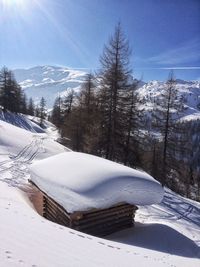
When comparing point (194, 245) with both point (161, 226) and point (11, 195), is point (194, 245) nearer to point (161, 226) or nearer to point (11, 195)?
point (161, 226)

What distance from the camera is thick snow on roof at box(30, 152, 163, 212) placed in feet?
35.8

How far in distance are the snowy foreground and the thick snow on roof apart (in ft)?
4.07

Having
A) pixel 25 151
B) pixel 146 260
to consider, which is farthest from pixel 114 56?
pixel 146 260

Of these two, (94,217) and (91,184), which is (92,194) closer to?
(91,184)

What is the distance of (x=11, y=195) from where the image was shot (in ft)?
42.3

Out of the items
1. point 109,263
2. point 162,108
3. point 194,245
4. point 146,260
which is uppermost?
point 162,108

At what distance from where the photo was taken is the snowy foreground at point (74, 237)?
593 cm

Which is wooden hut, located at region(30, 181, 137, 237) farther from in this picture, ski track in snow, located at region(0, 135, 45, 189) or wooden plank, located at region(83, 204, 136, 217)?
ski track in snow, located at region(0, 135, 45, 189)

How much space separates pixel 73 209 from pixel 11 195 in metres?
3.51

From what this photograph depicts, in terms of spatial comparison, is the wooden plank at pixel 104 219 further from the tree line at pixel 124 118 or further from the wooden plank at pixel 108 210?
the tree line at pixel 124 118

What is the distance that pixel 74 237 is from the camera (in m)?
8.24

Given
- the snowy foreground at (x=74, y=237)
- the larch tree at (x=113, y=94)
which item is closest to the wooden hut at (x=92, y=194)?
the snowy foreground at (x=74, y=237)

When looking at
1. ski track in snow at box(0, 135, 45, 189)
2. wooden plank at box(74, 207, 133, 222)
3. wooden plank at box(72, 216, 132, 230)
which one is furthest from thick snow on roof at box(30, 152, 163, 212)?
ski track in snow at box(0, 135, 45, 189)

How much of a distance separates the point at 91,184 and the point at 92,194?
50cm
